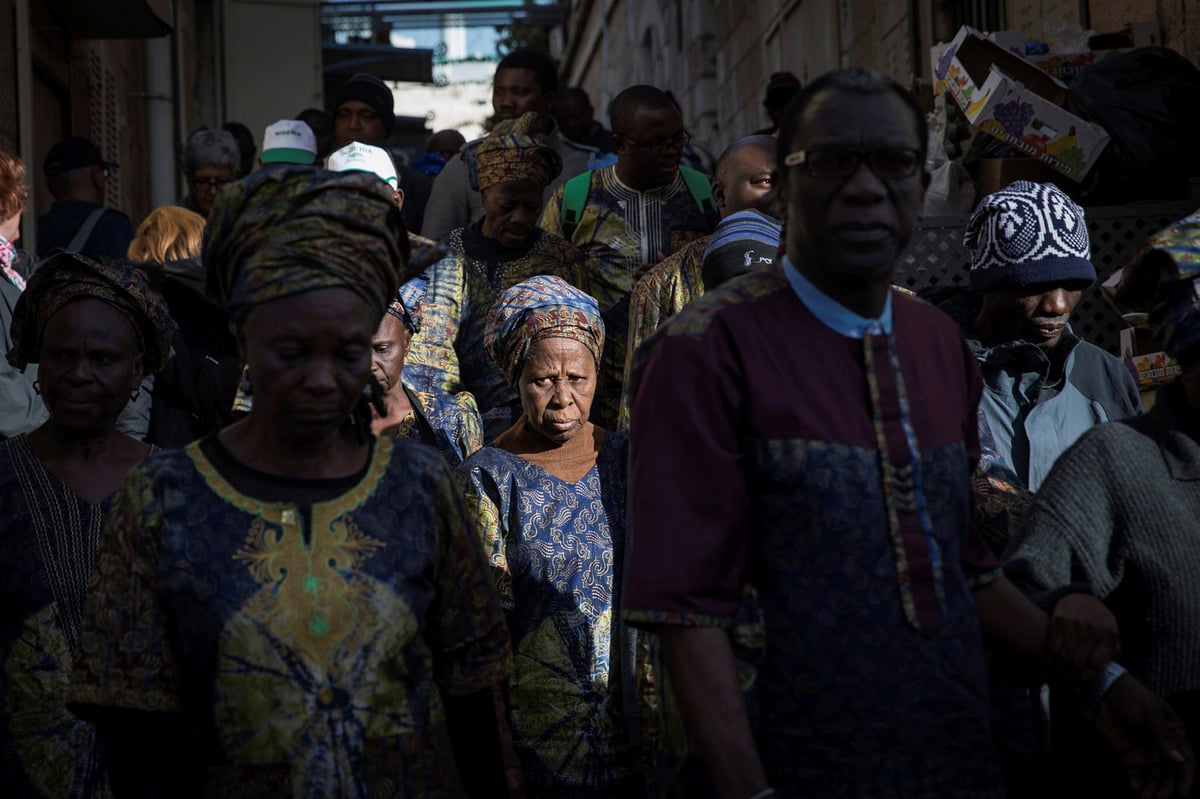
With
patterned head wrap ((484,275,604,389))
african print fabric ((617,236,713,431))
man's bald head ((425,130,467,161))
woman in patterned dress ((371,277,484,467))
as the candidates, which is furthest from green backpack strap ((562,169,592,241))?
man's bald head ((425,130,467,161))

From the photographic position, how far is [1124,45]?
8.09 meters

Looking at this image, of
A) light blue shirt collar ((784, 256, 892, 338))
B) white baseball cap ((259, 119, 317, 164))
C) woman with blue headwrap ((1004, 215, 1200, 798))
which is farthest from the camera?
white baseball cap ((259, 119, 317, 164))

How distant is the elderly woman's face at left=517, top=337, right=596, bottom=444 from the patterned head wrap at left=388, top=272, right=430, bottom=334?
66 cm

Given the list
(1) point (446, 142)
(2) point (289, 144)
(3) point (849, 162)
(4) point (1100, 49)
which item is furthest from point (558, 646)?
(1) point (446, 142)

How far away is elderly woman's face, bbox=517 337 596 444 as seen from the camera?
4.88 m

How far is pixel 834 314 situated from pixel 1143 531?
870 millimetres

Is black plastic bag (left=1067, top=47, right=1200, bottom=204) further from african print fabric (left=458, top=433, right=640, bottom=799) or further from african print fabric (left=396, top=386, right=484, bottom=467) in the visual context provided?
african print fabric (left=458, top=433, right=640, bottom=799)

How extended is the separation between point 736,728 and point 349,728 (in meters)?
0.72

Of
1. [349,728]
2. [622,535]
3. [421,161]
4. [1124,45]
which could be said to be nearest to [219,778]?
[349,728]

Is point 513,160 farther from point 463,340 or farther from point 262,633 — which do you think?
point 262,633

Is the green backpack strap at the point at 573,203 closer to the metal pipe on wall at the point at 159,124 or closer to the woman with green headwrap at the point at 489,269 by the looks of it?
the woman with green headwrap at the point at 489,269

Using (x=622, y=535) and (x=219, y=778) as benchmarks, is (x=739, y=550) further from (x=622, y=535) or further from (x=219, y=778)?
(x=622, y=535)

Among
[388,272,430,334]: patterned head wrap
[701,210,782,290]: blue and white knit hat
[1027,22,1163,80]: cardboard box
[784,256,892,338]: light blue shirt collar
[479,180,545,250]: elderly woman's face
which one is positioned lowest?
[784,256,892,338]: light blue shirt collar

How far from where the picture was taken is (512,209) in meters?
6.67
